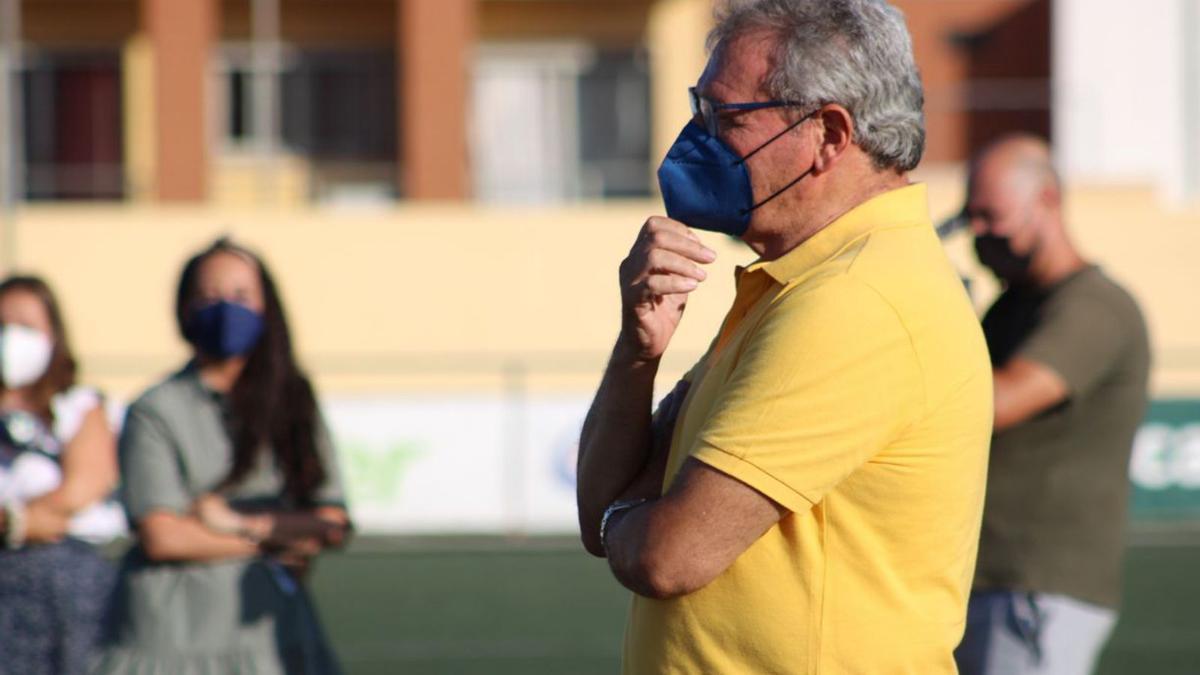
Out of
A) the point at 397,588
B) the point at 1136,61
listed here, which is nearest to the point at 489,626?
the point at 397,588

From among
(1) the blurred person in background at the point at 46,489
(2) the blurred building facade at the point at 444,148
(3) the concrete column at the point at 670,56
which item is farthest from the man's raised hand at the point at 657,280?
(3) the concrete column at the point at 670,56

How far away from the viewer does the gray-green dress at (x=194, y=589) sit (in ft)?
13.5

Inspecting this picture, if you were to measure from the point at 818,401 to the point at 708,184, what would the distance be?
0.41 m

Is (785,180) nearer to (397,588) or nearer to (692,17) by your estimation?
(397,588)

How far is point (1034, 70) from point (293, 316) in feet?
48.2

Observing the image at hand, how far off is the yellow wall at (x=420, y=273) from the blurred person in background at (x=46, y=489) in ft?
42.2

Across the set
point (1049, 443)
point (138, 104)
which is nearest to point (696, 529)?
point (1049, 443)

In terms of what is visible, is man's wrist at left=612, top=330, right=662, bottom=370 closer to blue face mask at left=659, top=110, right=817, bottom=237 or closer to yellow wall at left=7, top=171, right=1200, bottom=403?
blue face mask at left=659, top=110, right=817, bottom=237

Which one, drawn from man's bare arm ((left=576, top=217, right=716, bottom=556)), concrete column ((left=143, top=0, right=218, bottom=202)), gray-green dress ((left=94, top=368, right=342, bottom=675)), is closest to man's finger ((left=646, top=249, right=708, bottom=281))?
man's bare arm ((left=576, top=217, right=716, bottom=556))

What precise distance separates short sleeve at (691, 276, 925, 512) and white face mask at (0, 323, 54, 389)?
3351 millimetres

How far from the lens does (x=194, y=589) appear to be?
420 cm

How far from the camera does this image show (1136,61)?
24.9 m

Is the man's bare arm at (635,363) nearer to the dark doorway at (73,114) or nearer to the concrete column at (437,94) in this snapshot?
the concrete column at (437,94)

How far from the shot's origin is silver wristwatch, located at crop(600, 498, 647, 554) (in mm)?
2463
